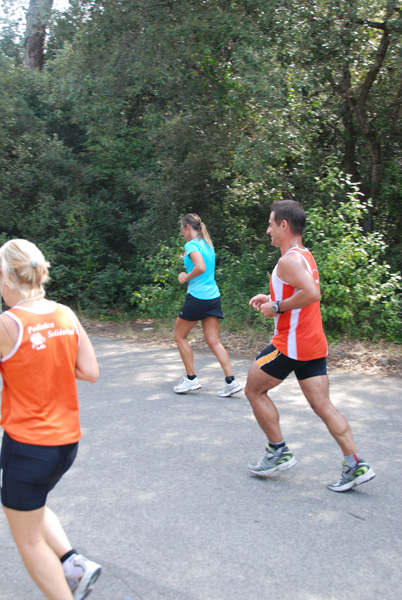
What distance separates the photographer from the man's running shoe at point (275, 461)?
174 inches

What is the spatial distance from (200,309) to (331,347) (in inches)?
102

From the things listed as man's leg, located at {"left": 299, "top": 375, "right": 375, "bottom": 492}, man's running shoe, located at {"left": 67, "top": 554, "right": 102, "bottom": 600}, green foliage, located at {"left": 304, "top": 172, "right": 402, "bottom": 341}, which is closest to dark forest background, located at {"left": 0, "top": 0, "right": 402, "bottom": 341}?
green foliage, located at {"left": 304, "top": 172, "right": 402, "bottom": 341}

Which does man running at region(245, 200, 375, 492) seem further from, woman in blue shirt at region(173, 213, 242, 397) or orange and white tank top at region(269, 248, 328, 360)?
woman in blue shirt at region(173, 213, 242, 397)

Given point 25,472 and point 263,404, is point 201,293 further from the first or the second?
point 25,472

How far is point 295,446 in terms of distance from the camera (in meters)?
5.10

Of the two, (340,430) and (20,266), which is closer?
(20,266)

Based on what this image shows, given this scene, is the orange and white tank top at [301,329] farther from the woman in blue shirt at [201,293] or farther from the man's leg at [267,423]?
the woman in blue shirt at [201,293]

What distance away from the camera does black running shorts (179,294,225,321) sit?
654 centimetres

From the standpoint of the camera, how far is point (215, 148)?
37.8 ft

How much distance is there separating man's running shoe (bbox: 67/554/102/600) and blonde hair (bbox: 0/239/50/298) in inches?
49.5

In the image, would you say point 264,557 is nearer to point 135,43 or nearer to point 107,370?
point 107,370

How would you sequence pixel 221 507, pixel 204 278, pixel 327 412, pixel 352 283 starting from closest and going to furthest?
1. pixel 221 507
2. pixel 327 412
3. pixel 204 278
4. pixel 352 283

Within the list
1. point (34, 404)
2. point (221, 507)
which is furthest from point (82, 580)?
point (221, 507)

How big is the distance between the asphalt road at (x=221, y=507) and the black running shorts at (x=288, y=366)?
82 centimetres
